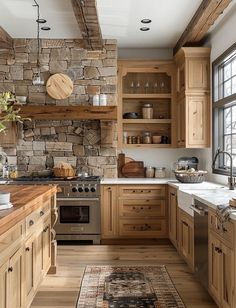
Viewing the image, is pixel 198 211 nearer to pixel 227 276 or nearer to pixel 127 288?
pixel 227 276

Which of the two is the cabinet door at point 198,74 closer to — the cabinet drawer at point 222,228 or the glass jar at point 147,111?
the glass jar at point 147,111

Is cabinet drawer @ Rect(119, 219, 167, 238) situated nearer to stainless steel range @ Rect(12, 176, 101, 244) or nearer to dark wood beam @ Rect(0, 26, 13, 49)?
stainless steel range @ Rect(12, 176, 101, 244)

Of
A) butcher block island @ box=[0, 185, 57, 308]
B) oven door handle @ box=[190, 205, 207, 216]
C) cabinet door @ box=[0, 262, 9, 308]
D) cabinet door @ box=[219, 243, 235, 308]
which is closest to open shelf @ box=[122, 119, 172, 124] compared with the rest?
butcher block island @ box=[0, 185, 57, 308]

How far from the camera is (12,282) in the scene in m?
2.41

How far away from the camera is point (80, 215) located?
5.38 meters

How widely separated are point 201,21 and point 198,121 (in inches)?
57.2

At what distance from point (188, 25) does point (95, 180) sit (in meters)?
2.44

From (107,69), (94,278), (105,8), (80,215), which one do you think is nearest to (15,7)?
(105,8)

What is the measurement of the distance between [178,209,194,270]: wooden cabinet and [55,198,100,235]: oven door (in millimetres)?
1297

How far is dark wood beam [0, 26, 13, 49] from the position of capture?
210 inches

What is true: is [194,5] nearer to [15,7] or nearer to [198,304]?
[15,7]

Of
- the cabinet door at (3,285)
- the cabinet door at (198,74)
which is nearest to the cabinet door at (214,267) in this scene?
the cabinet door at (3,285)

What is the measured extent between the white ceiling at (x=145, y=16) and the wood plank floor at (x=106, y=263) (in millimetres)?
2999

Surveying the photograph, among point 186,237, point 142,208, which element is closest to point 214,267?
point 186,237
